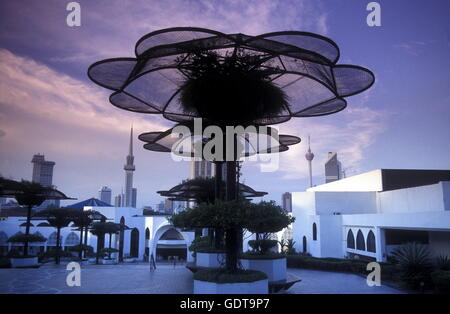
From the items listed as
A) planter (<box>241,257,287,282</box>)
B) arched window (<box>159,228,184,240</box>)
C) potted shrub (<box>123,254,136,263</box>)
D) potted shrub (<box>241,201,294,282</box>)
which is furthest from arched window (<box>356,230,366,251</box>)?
arched window (<box>159,228,184,240</box>)

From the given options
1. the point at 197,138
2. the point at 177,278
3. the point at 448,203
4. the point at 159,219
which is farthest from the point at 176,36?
the point at 159,219

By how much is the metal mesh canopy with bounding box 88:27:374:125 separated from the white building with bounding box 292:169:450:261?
1164 centimetres

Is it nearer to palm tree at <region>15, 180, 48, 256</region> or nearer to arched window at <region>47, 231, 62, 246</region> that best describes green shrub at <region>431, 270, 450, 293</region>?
palm tree at <region>15, 180, 48, 256</region>

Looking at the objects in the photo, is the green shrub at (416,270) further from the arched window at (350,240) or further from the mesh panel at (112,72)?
the mesh panel at (112,72)

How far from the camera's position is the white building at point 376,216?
24.7m

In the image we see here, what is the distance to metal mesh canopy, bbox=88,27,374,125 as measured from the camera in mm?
8367

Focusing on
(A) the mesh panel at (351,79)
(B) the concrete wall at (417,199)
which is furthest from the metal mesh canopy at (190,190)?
(B) the concrete wall at (417,199)

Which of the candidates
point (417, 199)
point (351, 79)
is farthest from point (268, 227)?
point (417, 199)

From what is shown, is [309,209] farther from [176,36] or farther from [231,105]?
[176,36]

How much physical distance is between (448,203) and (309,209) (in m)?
14.3

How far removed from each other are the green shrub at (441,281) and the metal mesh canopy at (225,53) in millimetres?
9179

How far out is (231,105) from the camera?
35.5 feet

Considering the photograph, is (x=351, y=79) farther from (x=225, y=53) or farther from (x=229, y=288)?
(x=229, y=288)
